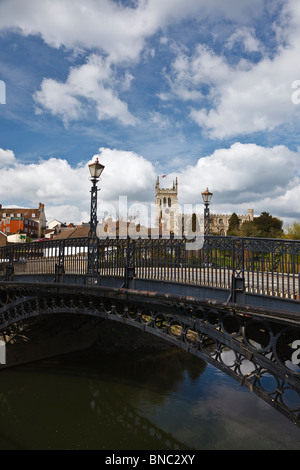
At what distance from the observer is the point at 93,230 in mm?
11062

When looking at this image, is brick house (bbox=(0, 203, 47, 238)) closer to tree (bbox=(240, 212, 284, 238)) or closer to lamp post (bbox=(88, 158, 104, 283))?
tree (bbox=(240, 212, 284, 238))

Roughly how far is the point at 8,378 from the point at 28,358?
2.02m

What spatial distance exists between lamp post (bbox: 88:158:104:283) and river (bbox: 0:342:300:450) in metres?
6.08

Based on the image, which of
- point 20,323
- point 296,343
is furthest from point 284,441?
point 20,323

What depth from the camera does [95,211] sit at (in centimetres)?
1134

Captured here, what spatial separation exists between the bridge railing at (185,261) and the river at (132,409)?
5437 millimetres

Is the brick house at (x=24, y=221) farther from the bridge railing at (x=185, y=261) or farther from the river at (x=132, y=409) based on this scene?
the bridge railing at (x=185, y=261)

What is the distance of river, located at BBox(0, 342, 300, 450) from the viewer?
38.1ft

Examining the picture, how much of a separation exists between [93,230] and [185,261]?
11.7 feet

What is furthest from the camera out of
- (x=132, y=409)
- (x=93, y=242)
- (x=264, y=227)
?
(x=264, y=227)

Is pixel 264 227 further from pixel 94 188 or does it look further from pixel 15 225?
pixel 15 225

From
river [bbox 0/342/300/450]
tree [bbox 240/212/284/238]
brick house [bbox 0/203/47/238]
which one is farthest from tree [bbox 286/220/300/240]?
brick house [bbox 0/203/47/238]

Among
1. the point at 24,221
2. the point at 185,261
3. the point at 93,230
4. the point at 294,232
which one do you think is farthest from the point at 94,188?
the point at 24,221
